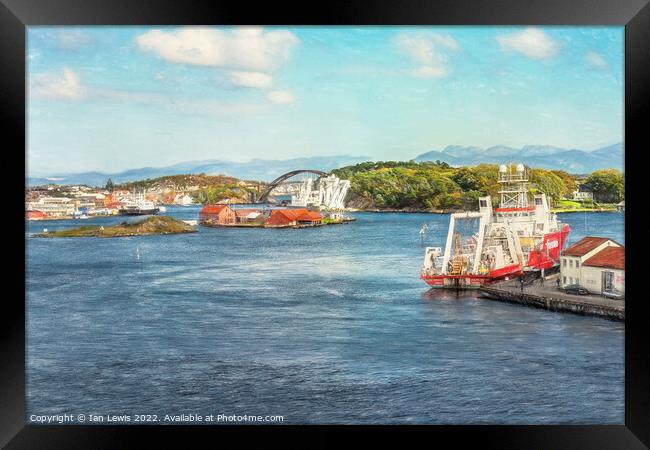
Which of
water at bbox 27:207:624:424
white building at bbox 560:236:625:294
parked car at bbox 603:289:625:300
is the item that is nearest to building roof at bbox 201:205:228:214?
water at bbox 27:207:624:424

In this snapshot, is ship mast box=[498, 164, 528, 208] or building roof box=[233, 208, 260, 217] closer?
ship mast box=[498, 164, 528, 208]

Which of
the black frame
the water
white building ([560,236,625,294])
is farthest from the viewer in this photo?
white building ([560,236,625,294])

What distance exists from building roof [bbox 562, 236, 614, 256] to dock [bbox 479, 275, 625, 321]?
0.22m

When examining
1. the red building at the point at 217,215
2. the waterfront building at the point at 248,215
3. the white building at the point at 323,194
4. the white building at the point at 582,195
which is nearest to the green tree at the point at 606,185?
the white building at the point at 582,195

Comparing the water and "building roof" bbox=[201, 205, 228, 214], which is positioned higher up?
"building roof" bbox=[201, 205, 228, 214]

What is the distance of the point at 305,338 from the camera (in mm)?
4832

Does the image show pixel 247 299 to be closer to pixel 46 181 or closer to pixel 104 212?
pixel 104 212

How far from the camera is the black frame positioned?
448cm

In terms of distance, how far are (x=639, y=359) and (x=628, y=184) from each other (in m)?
1.24

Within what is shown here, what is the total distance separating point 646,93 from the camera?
4.46 meters

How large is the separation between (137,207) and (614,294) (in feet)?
12.2

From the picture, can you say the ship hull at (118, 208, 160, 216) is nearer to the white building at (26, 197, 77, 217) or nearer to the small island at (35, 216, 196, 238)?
the small island at (35, 216, 196, 238)

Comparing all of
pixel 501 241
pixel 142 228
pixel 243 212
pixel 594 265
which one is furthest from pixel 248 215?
pixel 594 265

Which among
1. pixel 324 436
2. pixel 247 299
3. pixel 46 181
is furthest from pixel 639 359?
pixel 46 181
